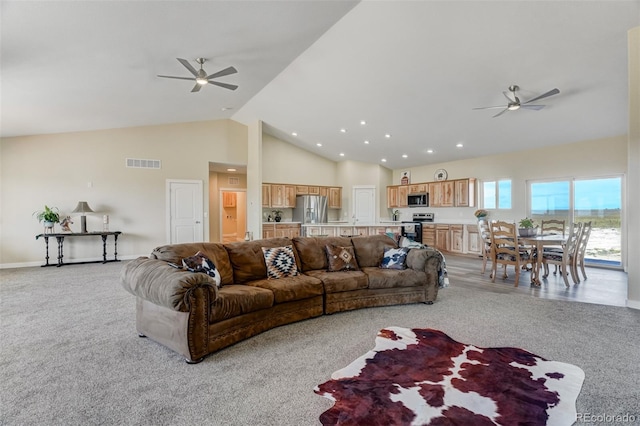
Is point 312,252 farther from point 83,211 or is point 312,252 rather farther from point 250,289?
point 83,211

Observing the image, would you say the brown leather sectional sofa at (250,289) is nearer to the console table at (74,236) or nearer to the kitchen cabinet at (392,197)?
the console table at (74,236)

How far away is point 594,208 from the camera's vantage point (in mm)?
6477

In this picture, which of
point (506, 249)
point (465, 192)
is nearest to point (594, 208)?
point (465, 192)

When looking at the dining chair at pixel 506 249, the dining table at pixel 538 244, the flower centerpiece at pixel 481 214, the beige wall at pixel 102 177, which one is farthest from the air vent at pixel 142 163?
the flower centerpiece at pixel 481 214

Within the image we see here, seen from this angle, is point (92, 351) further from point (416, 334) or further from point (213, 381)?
point (416, 334)

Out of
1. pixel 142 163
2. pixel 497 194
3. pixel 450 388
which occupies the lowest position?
pixel 450 388

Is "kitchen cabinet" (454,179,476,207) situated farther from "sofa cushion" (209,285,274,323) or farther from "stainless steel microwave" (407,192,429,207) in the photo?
"sofa cushion" (209,285,274,323)

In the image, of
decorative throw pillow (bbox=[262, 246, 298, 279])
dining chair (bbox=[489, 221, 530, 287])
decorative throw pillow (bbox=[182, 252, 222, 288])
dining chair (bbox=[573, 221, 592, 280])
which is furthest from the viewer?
dining chair (bbox=[573, 221, 592, 280])

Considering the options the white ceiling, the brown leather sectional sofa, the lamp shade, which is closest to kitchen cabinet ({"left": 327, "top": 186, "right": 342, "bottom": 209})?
the white ceiling

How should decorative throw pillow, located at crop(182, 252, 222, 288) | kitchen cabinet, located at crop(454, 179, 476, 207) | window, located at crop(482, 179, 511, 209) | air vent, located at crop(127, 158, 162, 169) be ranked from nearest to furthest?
decorative throw pillow, located at crop(182, 252, 222, 288) < air vent, located at crop(127, 158, 162, 169) < window, located at crop(482, 179, 511, 209) < kitchen cabinet, located at crop(454, 179, 476, 207)

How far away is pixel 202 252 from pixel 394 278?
2.30m

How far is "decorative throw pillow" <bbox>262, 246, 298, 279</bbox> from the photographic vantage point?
140 inches

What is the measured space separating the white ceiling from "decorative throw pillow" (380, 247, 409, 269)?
2.95 metres

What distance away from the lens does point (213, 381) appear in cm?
213
